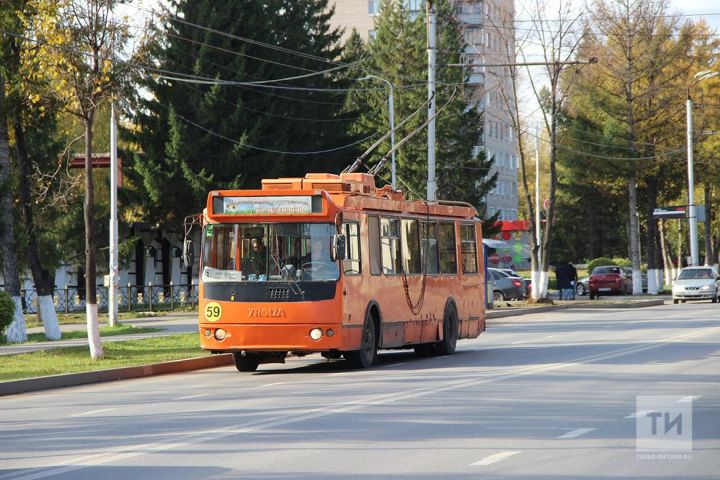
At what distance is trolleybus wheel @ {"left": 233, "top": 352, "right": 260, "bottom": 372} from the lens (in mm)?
22469

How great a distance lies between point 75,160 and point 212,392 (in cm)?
2484

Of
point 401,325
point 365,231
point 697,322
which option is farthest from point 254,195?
point 697,322

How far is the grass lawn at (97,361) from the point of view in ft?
72.5

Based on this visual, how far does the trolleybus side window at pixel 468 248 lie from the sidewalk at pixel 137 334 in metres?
8.26

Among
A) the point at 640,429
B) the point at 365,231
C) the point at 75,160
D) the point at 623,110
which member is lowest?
the point at 640,429

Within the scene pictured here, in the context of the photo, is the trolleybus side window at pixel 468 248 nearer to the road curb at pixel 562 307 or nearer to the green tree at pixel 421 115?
the road curb at pixel 562 307

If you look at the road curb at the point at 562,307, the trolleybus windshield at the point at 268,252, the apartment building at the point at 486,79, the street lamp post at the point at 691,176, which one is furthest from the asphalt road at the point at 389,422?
the apartment building at the point at 486,79

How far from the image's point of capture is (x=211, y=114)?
54188 millimetres

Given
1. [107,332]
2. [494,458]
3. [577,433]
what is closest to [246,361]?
[577,433]

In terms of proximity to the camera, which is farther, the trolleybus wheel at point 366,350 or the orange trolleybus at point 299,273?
the trolleybus wheel at point 366,350

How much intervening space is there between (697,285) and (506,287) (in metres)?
8.65

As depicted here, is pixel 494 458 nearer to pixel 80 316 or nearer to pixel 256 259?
pixel 256 259

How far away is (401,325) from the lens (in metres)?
23.8

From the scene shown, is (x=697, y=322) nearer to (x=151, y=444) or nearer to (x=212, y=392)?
(x=212, y=392)
